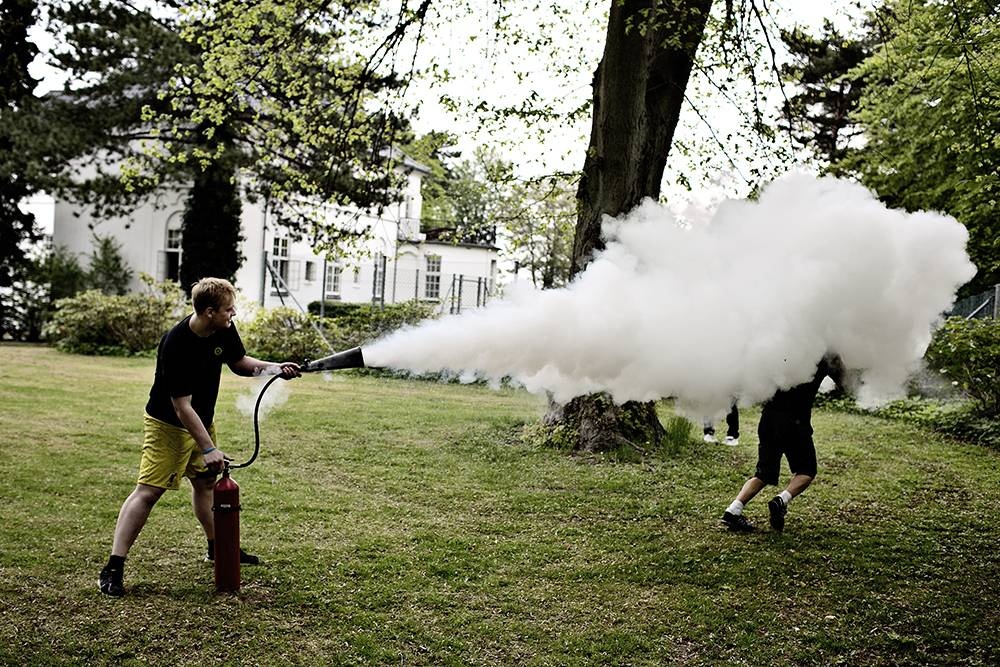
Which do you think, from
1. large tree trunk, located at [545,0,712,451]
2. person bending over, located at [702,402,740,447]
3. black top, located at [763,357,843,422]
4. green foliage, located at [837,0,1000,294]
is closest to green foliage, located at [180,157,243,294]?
green foliage, located at [837,0,1000,294]

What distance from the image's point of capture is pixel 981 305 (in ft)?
58.5

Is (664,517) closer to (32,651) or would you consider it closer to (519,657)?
(519,657)

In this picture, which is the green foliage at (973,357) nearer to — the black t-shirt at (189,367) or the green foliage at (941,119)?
the green foliage at (941,119)

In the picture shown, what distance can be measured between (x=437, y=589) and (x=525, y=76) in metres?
10.0

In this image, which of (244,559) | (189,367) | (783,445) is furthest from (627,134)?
(244,559)

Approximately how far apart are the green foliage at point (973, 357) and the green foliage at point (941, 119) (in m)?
1.11

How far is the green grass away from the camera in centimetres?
538

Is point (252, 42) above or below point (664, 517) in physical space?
above

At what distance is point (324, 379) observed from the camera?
64.4 feet

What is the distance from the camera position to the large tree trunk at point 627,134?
11414 mm

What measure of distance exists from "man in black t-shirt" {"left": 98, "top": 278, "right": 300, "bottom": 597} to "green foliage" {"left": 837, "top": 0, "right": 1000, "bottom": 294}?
25.3 ft

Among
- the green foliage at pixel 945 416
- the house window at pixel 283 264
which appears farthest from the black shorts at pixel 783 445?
the house window at pixel 283 264

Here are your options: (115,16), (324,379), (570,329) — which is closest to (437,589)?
(570,329)

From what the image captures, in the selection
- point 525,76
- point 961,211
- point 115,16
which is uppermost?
point 115,16
